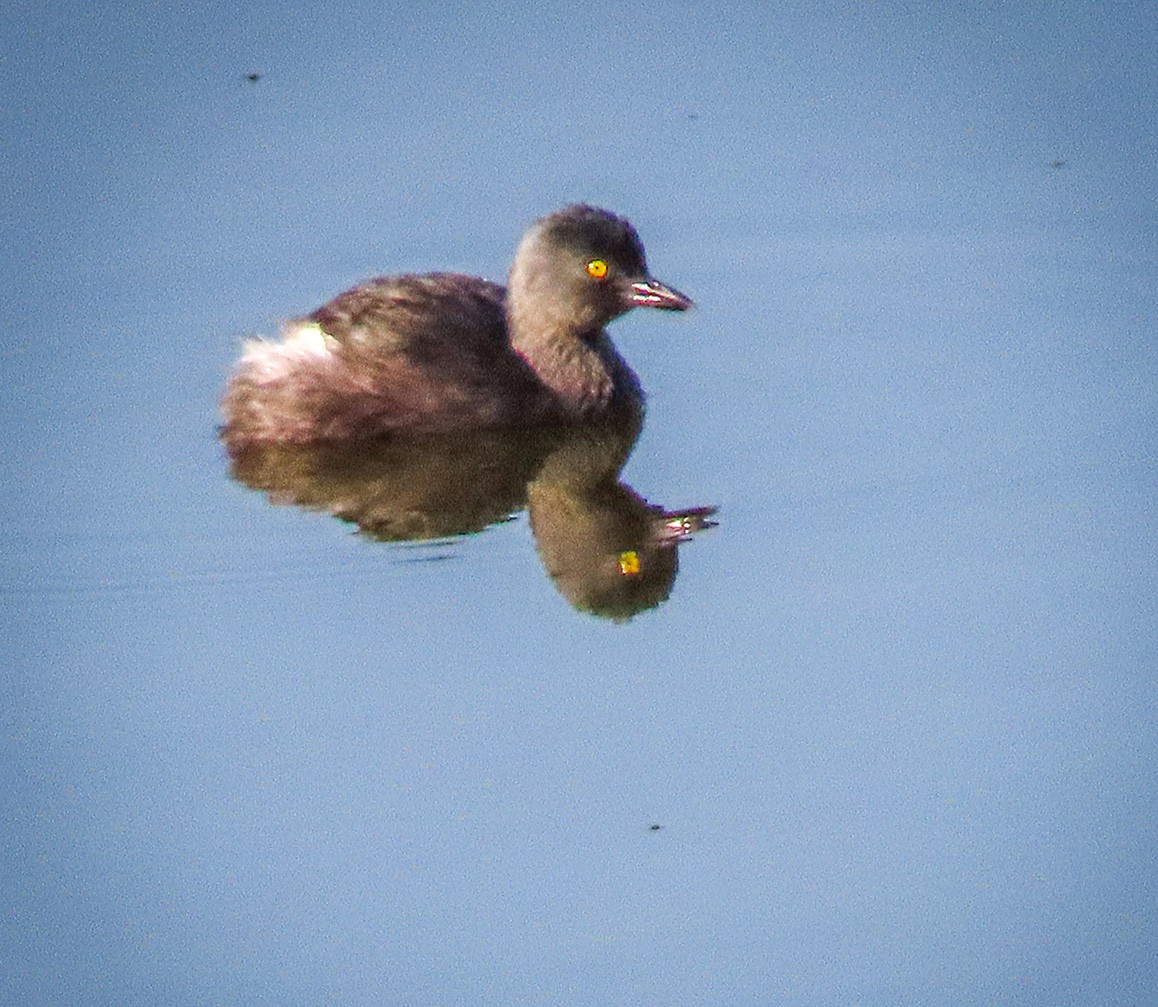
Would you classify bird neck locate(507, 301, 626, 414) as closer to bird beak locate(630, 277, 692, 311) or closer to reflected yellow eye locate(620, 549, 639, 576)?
bird beak locate(630, 277, 692, 311)

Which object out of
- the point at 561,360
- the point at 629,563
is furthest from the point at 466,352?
the point at 629,563

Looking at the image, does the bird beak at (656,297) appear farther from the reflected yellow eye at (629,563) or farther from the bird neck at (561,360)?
the reflected yellow eye at (629,563)

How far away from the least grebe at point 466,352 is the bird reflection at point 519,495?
0.09 metres

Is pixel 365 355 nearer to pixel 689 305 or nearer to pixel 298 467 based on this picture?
pixel 298 467

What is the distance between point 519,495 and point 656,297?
1.29m

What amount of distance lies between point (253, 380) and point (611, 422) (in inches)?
53.7

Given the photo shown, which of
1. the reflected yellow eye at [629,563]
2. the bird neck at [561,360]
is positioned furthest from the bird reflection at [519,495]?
the bird neck at [561,360]

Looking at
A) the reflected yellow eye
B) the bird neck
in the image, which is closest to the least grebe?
the bird neck

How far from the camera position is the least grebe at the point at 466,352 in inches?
366

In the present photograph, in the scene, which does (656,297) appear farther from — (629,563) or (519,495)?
(629,563)

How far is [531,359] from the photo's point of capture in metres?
9.73

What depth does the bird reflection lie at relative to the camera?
8172 millimetres

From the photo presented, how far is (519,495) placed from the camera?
8.84 m

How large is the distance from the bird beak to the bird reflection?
51cm
